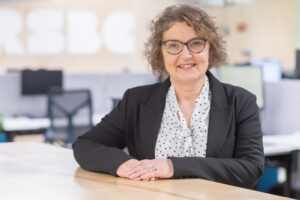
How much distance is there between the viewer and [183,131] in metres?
1.87

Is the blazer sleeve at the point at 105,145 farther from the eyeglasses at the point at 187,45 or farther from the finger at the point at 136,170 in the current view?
the eyeglasses at the point at 187,45

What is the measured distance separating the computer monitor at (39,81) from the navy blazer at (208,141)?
3.93m

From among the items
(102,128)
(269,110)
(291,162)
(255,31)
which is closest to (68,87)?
(269,110)

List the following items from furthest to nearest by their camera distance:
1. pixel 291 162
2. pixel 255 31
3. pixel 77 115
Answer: pixel 255 31, pixel 77 115, pixel 291 162

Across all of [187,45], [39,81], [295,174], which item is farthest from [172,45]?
[39,81]

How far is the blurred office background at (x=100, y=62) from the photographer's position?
4.15 meters

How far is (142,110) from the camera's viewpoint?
76.7 inches

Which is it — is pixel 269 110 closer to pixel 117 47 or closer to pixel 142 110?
pixel 142 110

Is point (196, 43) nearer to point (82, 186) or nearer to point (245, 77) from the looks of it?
point (82, 186)

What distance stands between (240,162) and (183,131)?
9.5 inches

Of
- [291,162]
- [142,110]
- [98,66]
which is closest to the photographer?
[142,110]

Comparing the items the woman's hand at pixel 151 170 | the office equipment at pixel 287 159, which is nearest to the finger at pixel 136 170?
the woman's hand at pixel 151 170

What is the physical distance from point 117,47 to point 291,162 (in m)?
7.28

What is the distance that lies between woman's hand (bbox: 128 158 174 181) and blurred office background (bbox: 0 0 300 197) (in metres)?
2.02
